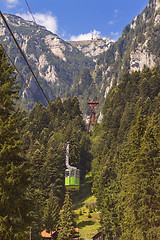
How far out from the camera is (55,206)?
56.2 meters

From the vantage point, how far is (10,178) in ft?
61.4

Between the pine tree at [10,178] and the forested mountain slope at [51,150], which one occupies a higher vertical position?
the forested mountain slope at [51,150]

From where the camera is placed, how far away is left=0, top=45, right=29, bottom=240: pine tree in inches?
717

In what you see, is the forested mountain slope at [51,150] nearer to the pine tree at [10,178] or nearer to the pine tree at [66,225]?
the pine tree at [66,225]

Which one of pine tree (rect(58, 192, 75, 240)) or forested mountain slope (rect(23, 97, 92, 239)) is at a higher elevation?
forested mountain slope (rect(23, 97, 92, 239))

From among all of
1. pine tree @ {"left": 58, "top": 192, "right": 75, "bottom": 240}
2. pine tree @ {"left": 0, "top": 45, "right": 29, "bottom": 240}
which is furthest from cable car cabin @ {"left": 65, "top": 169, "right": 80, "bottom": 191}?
pine tree @ {"left": 58, "top": 192, "right": 75, "bottom": 240}

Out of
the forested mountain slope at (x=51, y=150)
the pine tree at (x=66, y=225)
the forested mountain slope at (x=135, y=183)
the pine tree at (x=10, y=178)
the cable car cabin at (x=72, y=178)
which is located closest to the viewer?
the pine tree at (x=10, y=178)

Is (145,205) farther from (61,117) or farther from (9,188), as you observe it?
(61,117)

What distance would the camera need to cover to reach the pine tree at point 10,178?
18219 millimetres

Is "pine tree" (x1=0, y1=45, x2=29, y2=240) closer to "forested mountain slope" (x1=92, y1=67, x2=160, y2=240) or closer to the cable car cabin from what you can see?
the cable car cabin

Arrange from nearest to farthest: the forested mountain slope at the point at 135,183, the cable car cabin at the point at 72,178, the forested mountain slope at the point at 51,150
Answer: the cable car cabin at the point at 72,178 → the forested mountain slope at the point at 135,183 → the forested mountain slope at the point at 51,150

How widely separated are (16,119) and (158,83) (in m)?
87.0

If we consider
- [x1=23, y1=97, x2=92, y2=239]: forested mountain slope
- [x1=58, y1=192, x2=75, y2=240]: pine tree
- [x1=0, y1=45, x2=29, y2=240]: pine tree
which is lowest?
[x1=58, y1=192, x2=75, y2=240]: pine tree

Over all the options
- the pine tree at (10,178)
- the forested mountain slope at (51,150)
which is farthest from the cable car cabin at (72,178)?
the forested mountain slope at (51,150)
